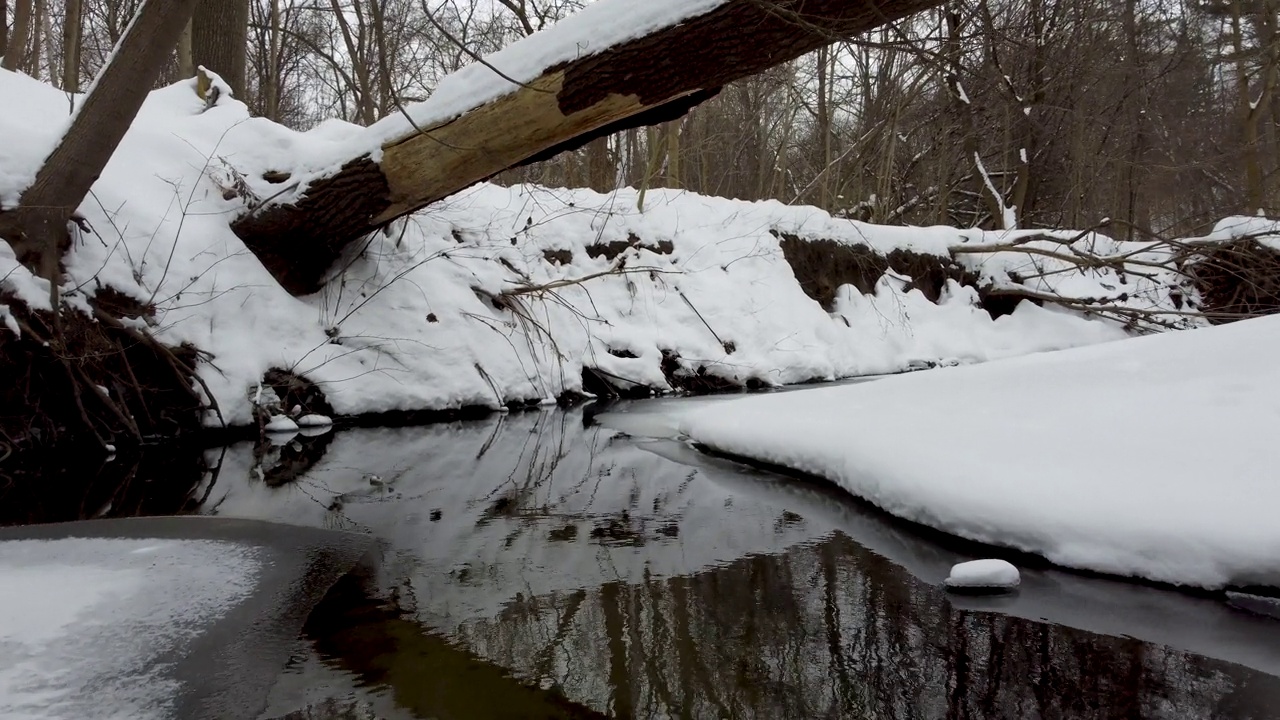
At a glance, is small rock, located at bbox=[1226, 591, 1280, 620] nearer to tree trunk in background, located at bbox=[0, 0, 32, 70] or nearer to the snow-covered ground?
the snow-covered ground

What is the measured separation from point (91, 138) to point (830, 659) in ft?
12.2

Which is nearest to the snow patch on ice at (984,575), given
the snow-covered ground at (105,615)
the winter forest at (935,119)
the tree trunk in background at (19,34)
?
the snow-covered ground at (105,615)

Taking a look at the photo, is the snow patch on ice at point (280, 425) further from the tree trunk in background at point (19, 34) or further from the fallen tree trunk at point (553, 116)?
the tree trunk in background at point (19, 34)

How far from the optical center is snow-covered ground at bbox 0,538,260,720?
1343 mm

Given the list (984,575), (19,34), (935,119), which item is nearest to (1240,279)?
(935,119)

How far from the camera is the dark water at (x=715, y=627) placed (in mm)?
1362

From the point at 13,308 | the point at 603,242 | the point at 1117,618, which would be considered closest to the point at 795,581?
the point at 1117,618

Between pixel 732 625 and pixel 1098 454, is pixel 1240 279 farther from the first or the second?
pixel 732 625

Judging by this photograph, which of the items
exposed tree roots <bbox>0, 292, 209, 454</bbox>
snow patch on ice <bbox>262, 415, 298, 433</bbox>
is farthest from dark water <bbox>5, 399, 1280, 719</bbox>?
snow patch on ice <bbox>262, 415, 298, 433</bbox>

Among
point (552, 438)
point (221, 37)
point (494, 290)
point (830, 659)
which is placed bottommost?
point (830, 659)

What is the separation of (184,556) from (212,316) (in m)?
2.56

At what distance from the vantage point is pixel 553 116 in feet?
12.8

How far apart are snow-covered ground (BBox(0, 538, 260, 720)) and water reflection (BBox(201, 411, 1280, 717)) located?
11.3 inches

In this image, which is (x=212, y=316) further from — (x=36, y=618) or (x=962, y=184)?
(x=962, y=184)
